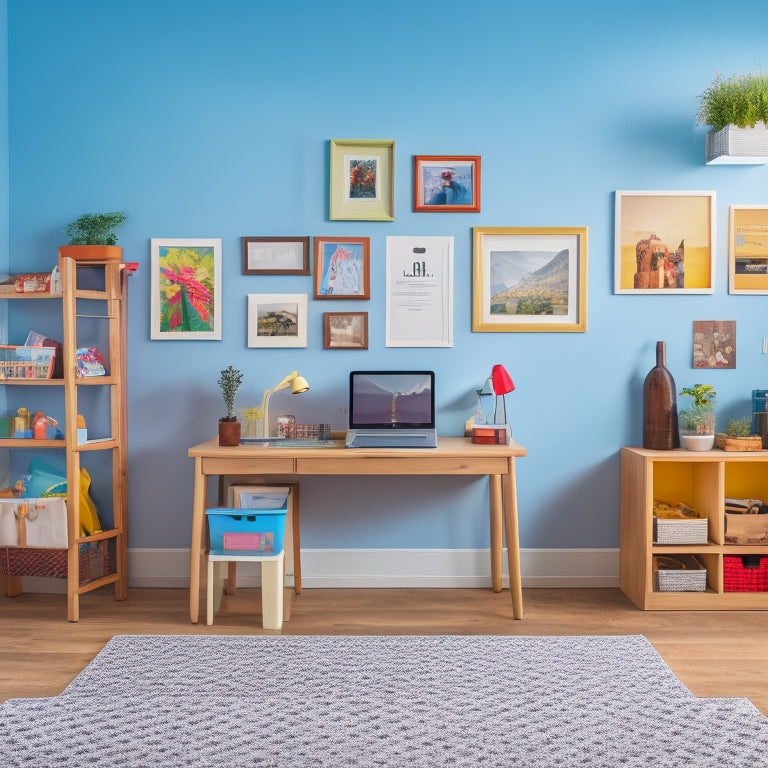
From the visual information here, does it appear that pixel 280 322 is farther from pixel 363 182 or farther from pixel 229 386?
pixel 363 182

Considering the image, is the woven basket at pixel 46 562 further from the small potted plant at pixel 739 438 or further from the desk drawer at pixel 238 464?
the small potted plant at pixel 739 438

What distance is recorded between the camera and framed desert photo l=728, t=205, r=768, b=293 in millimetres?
3564

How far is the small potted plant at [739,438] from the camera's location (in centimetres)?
337

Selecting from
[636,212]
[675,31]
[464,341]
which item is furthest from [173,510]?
[675,31]

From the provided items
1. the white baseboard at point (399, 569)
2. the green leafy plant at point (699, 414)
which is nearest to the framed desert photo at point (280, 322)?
the white baseboard at point (399, 569)

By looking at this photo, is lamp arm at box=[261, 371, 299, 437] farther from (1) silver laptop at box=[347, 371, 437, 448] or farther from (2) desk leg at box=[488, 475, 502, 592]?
(2) desk leg at box=[488, 475, 502, 592]

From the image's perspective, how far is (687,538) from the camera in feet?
10.7

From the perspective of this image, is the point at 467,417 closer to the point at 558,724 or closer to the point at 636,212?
the point at 636,212

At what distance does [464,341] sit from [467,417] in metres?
0.37

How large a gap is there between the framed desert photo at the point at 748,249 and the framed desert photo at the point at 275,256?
2.04 m

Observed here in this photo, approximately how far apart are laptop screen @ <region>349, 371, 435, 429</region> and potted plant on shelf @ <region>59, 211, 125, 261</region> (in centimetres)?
122

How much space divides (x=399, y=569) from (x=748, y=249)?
227cm

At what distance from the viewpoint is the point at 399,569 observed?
358cm

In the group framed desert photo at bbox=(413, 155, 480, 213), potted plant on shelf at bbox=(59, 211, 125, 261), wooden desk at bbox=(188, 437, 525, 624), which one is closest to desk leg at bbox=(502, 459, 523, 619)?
wooden desk at bbox=(188, 437, 525, 624)
